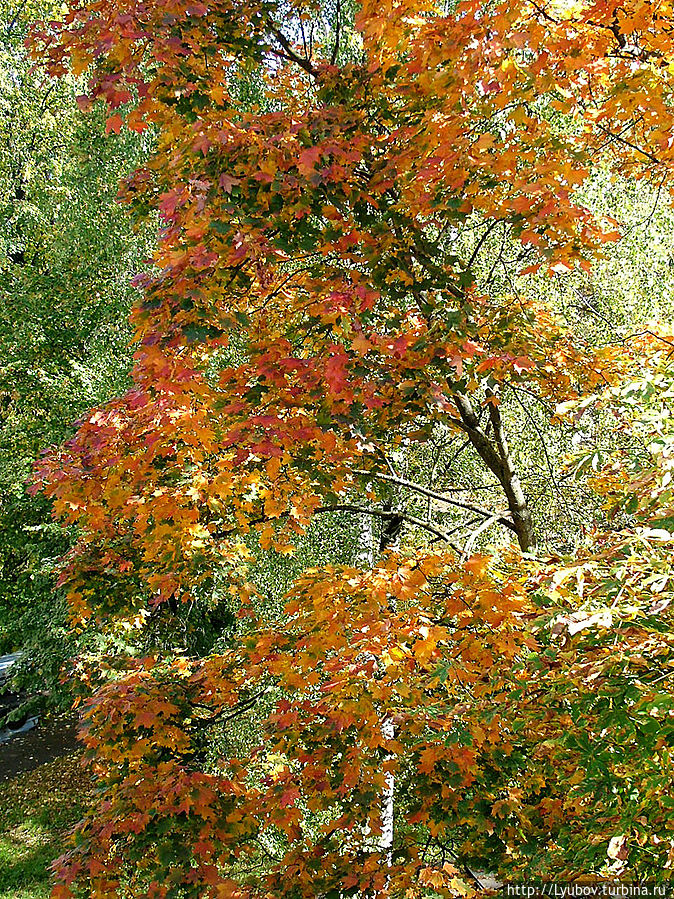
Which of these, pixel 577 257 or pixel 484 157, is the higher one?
pixel 484 157

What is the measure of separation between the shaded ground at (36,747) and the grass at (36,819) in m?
0.49

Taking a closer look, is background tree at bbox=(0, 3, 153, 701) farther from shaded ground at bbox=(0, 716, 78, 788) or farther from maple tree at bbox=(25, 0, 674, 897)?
maple tree at bbox=(25, 0, 674, 897)

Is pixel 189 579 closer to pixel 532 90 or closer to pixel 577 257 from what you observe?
→ pixel 577 257

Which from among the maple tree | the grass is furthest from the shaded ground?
the maple tree

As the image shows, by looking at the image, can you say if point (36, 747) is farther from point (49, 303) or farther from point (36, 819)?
point (49, 303)

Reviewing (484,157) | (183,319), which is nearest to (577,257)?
(484,157)

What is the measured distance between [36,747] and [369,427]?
488 inches

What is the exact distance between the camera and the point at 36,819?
10.1 meters

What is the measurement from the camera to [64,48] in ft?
8.80

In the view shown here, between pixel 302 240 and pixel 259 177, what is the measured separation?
27cm

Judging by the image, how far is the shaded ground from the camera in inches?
470

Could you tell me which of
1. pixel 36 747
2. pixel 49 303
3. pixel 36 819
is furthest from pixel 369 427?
pixel 36 747

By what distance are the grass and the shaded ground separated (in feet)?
1.62

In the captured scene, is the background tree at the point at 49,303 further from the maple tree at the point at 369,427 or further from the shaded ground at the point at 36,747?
the maple tree at the point at 369,427
